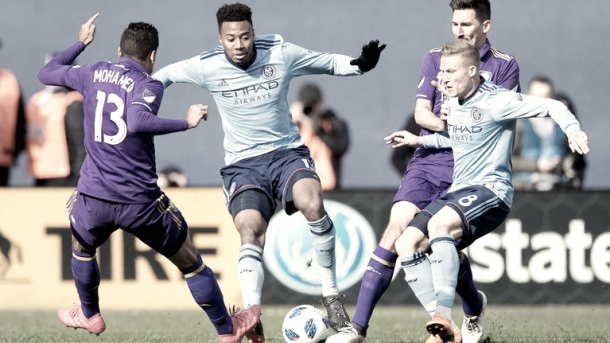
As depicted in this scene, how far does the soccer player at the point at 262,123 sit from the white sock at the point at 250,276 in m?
0.07

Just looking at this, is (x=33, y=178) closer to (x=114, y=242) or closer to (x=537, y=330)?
(x=114, y=242)

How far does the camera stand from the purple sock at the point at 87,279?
791 cm

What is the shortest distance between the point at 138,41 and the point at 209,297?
171cm

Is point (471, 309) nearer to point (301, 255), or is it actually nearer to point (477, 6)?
point (477, 6)

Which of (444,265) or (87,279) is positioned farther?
(87,279)

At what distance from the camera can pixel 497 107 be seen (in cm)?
775

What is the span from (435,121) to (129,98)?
2.20 metres

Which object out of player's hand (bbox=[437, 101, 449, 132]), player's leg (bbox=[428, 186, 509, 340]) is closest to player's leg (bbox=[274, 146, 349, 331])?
player's leg (bbox=[428, 186, 509, 340])

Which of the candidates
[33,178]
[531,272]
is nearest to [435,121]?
[531,272]

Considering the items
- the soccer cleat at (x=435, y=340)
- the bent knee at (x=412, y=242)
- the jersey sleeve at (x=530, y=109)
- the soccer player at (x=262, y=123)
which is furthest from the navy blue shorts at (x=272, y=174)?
the jersey sleeve at (x=530, y=109)

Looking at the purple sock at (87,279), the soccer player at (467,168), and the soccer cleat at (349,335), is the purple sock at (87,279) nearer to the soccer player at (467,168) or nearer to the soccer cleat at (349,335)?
the soccer cleat at (349,335)

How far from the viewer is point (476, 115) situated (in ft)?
25.7


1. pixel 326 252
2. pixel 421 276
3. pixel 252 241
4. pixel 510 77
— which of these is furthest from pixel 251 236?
pixel 510 77

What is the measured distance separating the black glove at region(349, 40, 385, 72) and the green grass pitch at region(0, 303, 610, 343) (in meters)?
2.03
